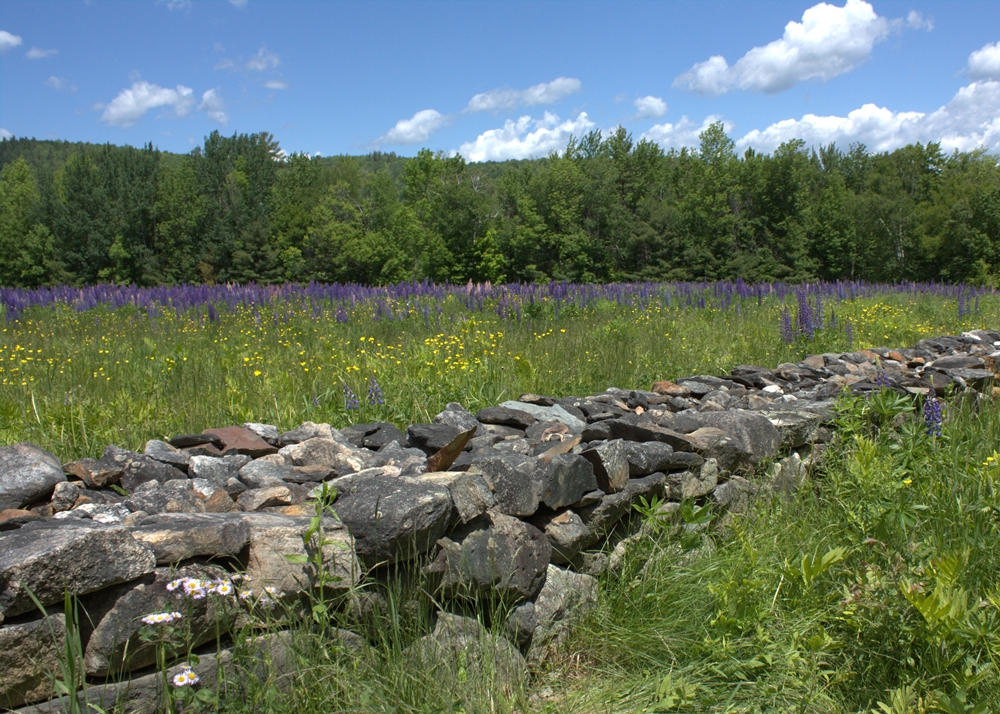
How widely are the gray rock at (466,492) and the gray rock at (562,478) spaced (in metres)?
0.28

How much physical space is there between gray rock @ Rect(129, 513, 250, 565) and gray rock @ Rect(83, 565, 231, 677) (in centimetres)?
4

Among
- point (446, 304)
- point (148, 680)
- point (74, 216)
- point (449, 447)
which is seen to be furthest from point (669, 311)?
point (74, 216)

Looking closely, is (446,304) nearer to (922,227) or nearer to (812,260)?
(812,260)

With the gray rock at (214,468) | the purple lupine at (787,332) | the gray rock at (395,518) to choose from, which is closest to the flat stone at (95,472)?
the gray rock at (214,468)

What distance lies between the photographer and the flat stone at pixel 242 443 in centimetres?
315

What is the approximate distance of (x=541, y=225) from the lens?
36562mm

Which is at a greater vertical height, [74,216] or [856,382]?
[74,216]

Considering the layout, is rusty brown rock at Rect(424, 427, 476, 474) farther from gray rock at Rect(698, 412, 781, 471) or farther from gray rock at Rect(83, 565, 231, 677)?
gray rock at Rect(698, 412, 781, 471)

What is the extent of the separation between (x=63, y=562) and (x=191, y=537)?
13.0 inches

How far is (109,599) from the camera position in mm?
1748

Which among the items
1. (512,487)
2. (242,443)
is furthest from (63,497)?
(512,487)

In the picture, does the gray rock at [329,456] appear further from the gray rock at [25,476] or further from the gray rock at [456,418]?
the gray rock at [25,476]

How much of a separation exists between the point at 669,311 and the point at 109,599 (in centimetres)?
944

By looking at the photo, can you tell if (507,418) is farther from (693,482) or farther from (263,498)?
(263,498)
